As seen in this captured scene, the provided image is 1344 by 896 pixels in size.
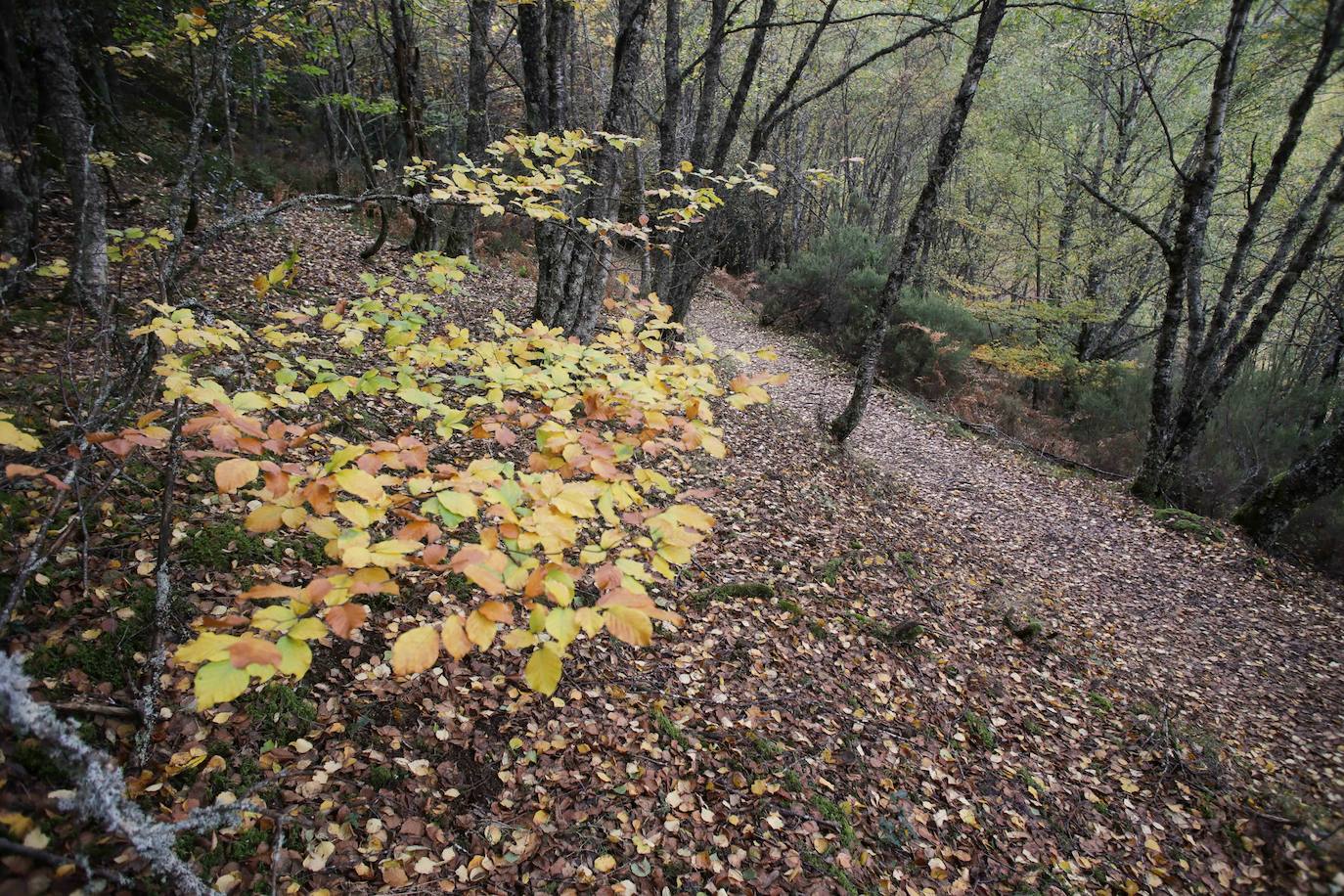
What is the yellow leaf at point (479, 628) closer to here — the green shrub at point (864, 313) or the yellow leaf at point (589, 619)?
the yellow leaf at point (589, 619)

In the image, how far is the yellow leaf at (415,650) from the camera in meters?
1.45

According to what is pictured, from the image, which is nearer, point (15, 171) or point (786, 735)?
point (786, 735)

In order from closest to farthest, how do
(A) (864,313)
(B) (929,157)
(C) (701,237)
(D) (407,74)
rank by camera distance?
(D) (407,74) → (C) (701,237) → (A) (864,313) → (B) (929,157)

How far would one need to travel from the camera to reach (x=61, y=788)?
212 centimetres

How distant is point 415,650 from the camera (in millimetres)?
1496

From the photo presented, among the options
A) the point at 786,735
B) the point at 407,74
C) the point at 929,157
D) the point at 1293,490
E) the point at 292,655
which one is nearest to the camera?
the point at 292,655

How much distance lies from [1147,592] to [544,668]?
8.06 m

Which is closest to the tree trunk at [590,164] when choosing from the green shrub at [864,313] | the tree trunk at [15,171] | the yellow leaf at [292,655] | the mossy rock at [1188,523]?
the tree trunk at [15,171]

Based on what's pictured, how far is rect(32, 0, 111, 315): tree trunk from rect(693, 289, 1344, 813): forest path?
8.28m

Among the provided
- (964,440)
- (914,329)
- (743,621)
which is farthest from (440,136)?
(743,621)

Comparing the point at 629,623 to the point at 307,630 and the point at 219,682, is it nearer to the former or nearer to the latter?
the point at 307,630

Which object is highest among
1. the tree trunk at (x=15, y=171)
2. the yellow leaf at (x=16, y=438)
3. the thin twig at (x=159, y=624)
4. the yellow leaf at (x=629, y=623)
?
the tree trunk at (x=15, y=171)

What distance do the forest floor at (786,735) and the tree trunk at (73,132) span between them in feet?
1.98

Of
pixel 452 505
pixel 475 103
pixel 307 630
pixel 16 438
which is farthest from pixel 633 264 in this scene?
pixel 307 630
